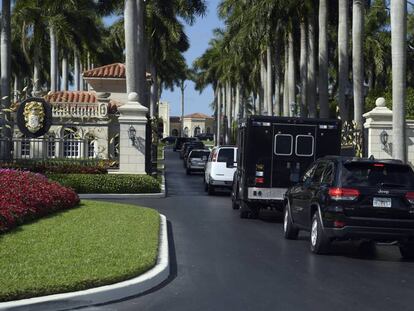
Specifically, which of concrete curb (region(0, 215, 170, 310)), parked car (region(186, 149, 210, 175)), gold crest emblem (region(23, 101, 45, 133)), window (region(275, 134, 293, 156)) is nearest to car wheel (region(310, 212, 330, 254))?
concrete curb (region(0, 215, 170, 310))

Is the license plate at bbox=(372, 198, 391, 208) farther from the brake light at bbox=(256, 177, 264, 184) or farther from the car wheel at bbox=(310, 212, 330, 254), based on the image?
the brake light at bbox=(256, 177, 264, 184)

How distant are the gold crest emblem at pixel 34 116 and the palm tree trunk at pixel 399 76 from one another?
43.5ft

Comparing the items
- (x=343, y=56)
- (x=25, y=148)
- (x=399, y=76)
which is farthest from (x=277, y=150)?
(x=25, y=148)

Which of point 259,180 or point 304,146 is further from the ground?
point 304,146

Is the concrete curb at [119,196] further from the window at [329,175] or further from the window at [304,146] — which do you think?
the window at [329,175]

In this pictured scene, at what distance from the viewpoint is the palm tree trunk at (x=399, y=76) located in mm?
20328

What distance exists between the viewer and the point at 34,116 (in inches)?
1041

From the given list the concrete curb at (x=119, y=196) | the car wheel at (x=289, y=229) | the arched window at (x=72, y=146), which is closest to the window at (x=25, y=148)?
the arched window at (x=72, y=146)

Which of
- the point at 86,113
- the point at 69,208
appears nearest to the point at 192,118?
the point at 86,113

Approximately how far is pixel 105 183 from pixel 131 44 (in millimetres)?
7813

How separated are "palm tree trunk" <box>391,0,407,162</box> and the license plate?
356 inches

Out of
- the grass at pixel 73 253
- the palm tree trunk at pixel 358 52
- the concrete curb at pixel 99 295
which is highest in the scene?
the palm tree trunk at pixel 358 52

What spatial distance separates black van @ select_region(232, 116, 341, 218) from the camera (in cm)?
1762

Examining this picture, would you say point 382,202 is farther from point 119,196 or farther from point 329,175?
point 119,196
